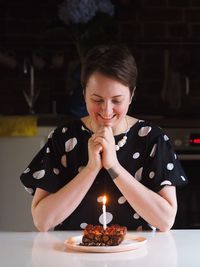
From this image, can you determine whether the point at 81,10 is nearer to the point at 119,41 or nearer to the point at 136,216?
the point at 119,41

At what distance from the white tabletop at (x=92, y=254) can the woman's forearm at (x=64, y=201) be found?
0.33 feet

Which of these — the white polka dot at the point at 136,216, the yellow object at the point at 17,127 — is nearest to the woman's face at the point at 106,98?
the white polka dot at the point at 136,216

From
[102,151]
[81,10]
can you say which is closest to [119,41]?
[81,10]

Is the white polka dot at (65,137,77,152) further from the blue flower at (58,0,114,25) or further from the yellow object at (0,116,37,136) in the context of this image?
the blue flower at (58,0,114,25)

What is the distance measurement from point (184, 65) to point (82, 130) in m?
1.82

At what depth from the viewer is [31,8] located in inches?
149

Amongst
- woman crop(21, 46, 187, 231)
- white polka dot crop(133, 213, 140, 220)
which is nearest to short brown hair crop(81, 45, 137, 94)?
woman crop(21, 46, 187, 231)

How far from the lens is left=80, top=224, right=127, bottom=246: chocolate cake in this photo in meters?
1.54

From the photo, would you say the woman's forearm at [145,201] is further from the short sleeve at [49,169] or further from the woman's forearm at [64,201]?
the short sleeve at [49,169]

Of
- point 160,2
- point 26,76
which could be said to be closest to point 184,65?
point 160,2

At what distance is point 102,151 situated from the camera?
72.8 inches

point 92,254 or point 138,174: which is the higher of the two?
point 138,174

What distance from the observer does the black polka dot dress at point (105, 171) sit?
1950mm

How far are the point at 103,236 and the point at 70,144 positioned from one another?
563 mm
